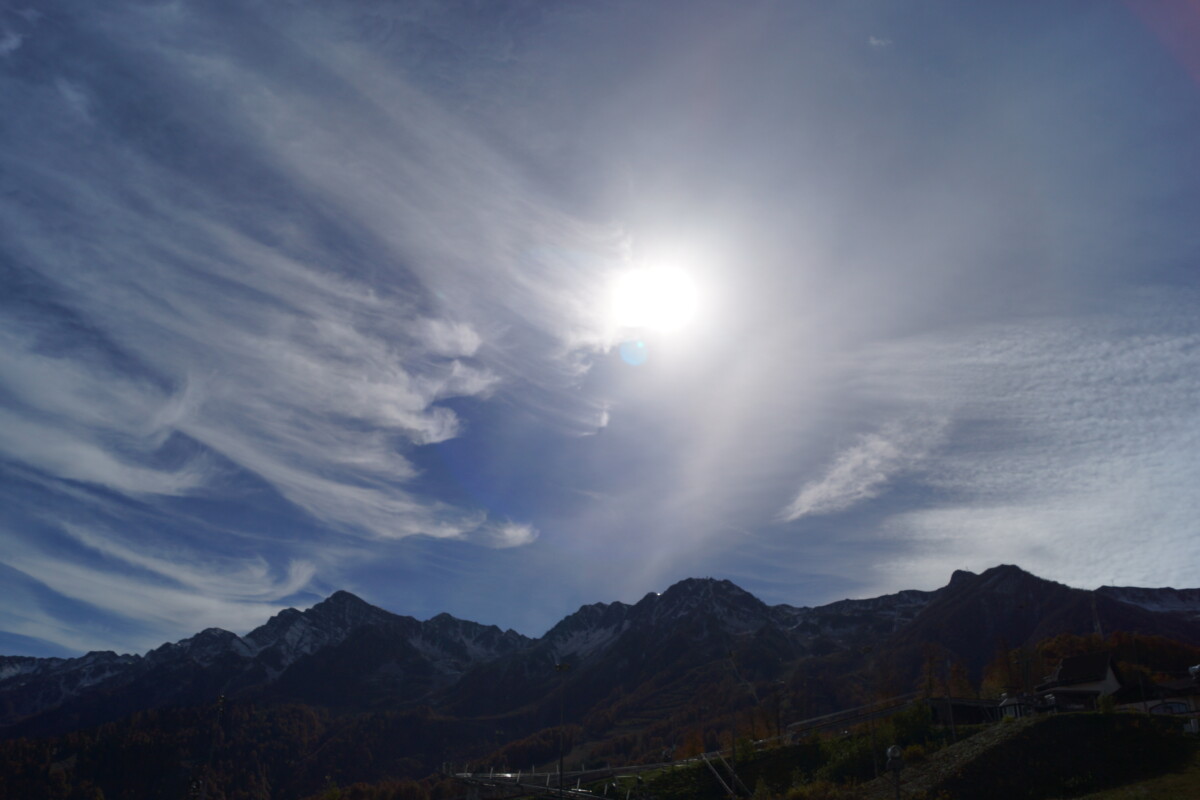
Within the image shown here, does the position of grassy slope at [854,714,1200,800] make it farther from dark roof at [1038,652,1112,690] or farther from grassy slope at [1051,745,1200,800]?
dark roof at [1038,652,1112,690]

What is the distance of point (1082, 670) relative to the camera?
100 m

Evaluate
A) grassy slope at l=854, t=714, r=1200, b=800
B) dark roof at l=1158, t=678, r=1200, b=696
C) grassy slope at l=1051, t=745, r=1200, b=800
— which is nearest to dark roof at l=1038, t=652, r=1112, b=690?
dark roof at l=1158, t=678, r=1200, b=696

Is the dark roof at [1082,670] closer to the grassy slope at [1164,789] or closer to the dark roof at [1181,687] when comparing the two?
the dark roof at [1181,687]

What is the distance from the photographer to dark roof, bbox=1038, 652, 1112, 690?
Answer: 315ft

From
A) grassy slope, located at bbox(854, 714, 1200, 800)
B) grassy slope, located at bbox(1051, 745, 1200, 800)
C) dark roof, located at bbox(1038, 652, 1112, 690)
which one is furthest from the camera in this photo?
dark roof, located at bbox(1038, 652, 1112, 690)

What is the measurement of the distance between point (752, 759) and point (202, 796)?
52.8m

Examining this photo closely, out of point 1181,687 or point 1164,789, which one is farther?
point 1181,687

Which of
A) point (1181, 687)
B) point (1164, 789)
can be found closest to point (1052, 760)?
point (1164, 789)

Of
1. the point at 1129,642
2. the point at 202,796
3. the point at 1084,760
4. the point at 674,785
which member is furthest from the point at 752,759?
the point at 1129,642

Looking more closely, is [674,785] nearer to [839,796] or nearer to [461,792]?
[839,796]

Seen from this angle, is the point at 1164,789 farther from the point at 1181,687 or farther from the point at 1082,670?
the point at 1082,670

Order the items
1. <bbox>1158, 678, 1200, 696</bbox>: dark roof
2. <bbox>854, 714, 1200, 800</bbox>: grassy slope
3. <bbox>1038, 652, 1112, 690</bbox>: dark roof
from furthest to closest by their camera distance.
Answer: <bbox>1038, 652, 1112, 690</bbox>: dark roof, <bbox>1158, 678, 1200, 696</bbox>: dark roof, <bbox>854, 714, 1200, 800</bbox>: grassy slope

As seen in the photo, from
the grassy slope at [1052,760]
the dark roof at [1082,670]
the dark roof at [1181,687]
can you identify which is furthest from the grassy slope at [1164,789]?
the dark roof at [1082,670]

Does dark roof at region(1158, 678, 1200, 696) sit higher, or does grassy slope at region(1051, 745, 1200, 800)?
dark roof at region(1158, 678, 1200, 696)
